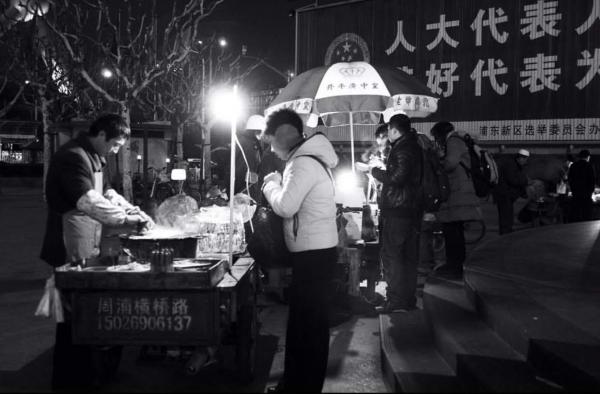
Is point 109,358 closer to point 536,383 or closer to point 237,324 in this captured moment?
point 237,324

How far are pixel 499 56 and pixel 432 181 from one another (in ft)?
60.4

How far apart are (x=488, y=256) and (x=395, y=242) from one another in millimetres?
2438

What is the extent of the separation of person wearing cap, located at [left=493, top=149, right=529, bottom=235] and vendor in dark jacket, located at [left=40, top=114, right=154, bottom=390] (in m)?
8.42

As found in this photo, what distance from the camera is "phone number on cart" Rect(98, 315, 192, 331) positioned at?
4.07m

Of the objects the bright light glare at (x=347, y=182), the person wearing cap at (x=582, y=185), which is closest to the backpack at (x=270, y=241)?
the bright light glare at (x=347, y=182)

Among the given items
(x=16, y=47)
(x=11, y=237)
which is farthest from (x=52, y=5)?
(x=11, y=237)

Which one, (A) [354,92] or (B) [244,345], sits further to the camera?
(A) [354,92]

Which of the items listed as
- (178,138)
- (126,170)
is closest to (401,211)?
(126,170)

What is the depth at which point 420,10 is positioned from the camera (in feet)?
81.0

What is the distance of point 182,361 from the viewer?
5.05 metres

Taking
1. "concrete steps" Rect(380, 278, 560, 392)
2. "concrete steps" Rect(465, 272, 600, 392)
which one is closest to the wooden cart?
"concrete steps" Rect(380, 278, 560, 392)

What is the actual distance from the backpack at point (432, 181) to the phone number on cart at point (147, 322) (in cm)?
316

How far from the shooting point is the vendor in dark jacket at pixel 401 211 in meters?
6.14

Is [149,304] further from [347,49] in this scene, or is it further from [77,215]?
[347,49]
